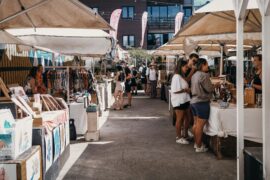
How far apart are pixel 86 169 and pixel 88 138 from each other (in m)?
2.65

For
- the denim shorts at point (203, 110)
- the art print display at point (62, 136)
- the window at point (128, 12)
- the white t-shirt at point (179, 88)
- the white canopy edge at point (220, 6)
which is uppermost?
the window at point (128, 12)

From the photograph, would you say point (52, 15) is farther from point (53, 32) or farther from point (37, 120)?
point (37, 120)

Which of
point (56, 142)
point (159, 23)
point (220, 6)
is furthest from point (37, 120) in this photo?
point (159, 23)

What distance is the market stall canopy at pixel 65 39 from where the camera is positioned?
9401mm

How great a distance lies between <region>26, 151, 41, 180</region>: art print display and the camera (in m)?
4.48

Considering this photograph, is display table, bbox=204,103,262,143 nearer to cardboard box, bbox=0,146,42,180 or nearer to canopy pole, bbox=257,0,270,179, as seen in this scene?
canopy pole, bbox=257,0,270,179

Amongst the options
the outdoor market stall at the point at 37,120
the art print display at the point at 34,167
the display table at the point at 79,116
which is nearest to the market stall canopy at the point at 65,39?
the outdoor market stall at the point at 37,120

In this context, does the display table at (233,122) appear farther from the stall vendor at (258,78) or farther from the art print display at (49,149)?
the art print display at (49,149)

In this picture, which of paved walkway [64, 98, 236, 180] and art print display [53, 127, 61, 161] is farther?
paved walkway [64, 98, 236, 180]

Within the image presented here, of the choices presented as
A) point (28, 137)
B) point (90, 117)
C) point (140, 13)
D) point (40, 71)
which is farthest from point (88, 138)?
point (140, 13)

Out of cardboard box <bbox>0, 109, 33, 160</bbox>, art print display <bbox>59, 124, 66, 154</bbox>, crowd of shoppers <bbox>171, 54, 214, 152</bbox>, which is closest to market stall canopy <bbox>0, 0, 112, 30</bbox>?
art print display <bbox>59, 124, 66, 154</bbox>

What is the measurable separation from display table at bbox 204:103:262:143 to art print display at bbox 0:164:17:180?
177 inches

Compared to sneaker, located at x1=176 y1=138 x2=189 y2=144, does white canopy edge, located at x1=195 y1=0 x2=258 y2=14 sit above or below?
above

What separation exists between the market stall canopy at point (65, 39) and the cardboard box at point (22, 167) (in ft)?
15.6
